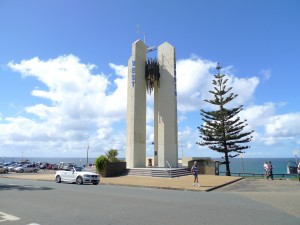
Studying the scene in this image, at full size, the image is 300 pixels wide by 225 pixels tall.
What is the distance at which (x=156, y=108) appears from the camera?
1411 inches

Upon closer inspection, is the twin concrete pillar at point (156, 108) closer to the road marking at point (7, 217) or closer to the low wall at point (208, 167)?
the low wall at point (208, 167)

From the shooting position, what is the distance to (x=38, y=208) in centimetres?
1046

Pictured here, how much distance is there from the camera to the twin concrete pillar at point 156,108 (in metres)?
33.0

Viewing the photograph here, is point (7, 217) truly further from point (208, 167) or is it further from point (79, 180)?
point (208, 167)

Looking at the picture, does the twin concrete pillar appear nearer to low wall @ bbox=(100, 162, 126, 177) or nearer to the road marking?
low wall @ bbox=(100, 162, 126, 177)

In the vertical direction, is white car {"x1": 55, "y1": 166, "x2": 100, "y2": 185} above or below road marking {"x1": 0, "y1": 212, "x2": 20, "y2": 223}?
above

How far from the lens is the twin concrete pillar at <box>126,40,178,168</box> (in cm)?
3297

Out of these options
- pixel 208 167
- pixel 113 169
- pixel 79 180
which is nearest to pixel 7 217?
pixel 79 180

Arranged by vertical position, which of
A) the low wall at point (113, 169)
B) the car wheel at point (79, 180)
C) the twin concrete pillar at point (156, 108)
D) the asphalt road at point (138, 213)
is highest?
the twin concrete pillar at point (156, 108)

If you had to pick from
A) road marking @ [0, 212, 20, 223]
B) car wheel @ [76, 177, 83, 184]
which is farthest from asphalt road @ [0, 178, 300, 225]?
car wheel @ [76, 177, 83, 184]

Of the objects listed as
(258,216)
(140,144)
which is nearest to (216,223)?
(258,216)

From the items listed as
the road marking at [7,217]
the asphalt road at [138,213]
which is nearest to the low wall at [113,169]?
the asphalt road at [138,213]

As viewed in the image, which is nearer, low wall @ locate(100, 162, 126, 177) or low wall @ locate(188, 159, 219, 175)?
low wall @ locate(100, 162, 126, 177)

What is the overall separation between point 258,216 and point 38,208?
743 centimetres
